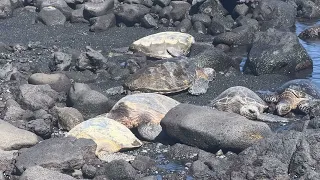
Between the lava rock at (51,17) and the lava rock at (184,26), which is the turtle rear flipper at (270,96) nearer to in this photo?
the lava rock at (184,26)

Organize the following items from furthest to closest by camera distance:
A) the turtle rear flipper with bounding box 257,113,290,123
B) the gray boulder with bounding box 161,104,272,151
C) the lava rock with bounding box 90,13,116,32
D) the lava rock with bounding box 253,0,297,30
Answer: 1. the lava rock with bounding box 253,0,297,30
2. the lava rock with bounding box 90,13,116,32
3. the turtle rear flipper with bounding box 257,113,290,123
4. the gray boulder with bounding box 161,104,272,151

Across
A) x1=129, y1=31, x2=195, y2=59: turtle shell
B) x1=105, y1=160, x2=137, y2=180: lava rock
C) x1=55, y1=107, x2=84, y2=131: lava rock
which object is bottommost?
x1=129, y1=31, x2=195, y2=59: turtle shell

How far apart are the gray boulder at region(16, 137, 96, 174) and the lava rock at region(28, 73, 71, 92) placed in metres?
3.78

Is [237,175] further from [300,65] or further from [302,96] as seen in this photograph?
[300,65]

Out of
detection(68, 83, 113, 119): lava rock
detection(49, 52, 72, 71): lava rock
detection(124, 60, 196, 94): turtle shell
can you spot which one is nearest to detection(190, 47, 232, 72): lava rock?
detection(124, 60, 196, 94): turtle shell

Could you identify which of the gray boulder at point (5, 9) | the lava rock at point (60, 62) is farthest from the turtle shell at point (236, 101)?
the gray boulder at point (5, 9)

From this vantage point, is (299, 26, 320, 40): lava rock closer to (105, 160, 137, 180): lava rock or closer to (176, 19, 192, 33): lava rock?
(176, 19, 192, 33): lava rock

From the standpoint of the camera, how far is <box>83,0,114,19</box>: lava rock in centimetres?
2073

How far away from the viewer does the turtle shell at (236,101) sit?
1216 cm

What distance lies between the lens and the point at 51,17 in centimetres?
2047

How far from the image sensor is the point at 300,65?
16.2m

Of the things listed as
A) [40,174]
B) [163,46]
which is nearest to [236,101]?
[40,174]

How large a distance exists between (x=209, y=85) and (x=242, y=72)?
1837mm

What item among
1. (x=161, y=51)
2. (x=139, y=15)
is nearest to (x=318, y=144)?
(x=161, y=51)
